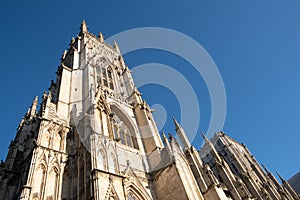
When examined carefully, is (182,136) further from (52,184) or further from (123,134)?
(52,184)

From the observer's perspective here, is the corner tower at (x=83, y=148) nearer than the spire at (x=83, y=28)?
Yes

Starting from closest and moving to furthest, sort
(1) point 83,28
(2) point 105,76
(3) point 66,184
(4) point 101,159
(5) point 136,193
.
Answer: (4) point 101,159 < (3) point 66,184 < (5) point 136,193 < (2) point 105,76 < (1) point 83,28

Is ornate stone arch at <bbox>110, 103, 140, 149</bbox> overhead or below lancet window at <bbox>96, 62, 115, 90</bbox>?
below

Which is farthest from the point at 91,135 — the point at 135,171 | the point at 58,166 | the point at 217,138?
the point at 217,138

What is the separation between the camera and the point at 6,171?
13.7 metres

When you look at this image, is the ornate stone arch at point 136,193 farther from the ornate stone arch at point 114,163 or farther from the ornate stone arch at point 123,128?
the ornate stone arch at point 123,128

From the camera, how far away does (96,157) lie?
444 inches

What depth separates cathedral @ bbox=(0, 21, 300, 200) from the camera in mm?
10922

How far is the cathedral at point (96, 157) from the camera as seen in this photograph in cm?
1092

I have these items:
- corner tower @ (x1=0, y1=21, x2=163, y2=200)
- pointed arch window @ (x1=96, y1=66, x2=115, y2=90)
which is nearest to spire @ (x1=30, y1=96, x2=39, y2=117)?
corner tower @ (x1=0, y1=21, x2=163, y2=200)

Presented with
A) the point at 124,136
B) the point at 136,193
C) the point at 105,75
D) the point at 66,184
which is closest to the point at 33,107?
the point at 105,75

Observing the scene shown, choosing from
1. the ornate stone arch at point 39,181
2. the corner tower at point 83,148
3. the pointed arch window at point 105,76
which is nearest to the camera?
the ornate stone arch at point 39,181

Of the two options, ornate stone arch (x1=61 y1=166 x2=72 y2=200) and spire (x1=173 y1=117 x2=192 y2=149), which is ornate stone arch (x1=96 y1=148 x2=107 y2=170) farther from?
spire (x1=173 y1=117 x2=192 y2=149)

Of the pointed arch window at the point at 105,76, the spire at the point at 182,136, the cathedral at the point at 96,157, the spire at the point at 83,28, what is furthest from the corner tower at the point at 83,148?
the spire at the point at 83,28
